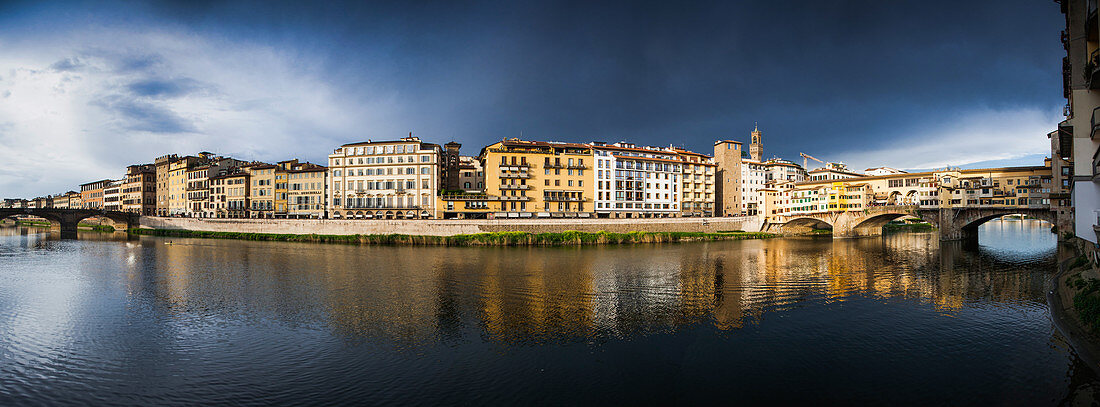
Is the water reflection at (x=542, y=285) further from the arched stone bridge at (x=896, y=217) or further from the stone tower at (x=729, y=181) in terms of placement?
the stone tower at (x=729, y=181)

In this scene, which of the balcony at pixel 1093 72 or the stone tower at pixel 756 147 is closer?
the balcony at pixel 1093 72

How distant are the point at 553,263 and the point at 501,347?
23.7 metres

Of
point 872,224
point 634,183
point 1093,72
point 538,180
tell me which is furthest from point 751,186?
point 1093,72

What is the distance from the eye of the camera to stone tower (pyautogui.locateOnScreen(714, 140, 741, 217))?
94625 mm

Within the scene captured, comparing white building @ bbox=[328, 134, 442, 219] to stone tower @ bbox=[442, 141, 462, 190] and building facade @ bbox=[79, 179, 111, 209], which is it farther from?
building facade @ bbox=[79, 179, 111, 209]

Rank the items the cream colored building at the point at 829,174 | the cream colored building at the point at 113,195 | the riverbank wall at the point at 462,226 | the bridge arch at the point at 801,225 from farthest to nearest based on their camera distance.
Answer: the cream colored building at the point at 113,195 < the cream colored building at the point at 829,174 < the bridge arch at the point at 801,225 < the riverbank wall at the point at 462,226

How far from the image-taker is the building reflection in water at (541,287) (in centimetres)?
2041

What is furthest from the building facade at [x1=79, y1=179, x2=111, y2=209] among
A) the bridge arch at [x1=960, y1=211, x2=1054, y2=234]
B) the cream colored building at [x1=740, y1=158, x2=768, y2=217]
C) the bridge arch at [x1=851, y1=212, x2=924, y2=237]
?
the bridge arch at [x1=960, y1=211, x2=1054, y2=234]

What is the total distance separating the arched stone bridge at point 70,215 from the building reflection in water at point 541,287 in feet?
181

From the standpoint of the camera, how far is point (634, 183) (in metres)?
84.8

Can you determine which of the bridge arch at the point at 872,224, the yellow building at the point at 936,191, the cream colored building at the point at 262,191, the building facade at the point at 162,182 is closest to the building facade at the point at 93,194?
the building facade at the point at 162,182

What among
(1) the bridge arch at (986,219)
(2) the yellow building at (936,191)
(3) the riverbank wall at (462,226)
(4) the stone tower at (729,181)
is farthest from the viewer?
(4) the stone tower at (729,181)

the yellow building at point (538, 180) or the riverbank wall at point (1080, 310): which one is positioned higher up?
the yellow building at point (538, 180)

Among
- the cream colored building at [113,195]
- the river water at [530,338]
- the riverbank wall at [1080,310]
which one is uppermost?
the cream colored building at [113,195]
